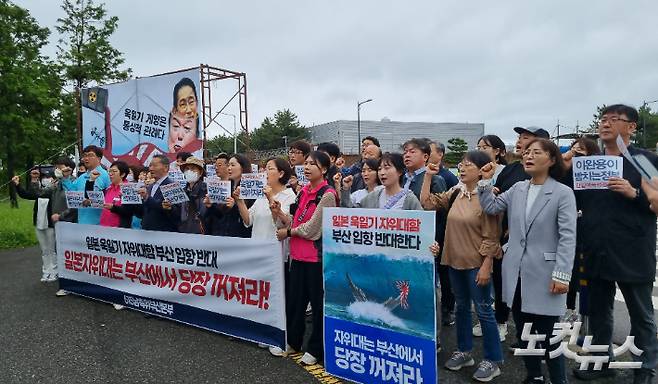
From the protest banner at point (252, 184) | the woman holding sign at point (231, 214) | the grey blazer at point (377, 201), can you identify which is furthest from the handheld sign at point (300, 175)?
the protest banner at point (252, 184)

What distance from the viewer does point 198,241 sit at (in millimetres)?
4879

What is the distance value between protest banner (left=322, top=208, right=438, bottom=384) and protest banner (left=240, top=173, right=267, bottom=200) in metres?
0.86

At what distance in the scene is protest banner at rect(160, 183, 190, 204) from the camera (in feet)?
16.6

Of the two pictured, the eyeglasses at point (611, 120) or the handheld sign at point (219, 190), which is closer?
the eyeglasses at point (611, 120)

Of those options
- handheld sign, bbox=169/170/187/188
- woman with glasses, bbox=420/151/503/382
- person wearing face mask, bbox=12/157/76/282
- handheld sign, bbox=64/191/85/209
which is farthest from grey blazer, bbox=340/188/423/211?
person wearing face mask, bbox=12/157/76/282

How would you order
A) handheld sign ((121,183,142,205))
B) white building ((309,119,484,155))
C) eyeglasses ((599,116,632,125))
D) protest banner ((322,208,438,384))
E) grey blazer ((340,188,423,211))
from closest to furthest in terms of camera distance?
protest banner ((322,208,438,384)) → eyeglasses ((599,116,632,125)) → grey blazer ((340,188,423,211)) → handheld sign ((121,183,142,205)) → white building ((309,119,484,155))

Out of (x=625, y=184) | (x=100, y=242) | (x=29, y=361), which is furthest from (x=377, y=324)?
(x=100, y=242)

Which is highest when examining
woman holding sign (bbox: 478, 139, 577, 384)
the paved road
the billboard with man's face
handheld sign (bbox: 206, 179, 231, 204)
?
the billboard with man's face

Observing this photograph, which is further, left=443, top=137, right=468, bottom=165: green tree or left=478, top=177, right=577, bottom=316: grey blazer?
left=443, top=137, right=468, bottom=165: green tree

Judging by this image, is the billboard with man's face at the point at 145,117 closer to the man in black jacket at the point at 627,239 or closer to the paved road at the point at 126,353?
the paved road at the point at 126,353

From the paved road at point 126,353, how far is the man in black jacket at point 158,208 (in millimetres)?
1083

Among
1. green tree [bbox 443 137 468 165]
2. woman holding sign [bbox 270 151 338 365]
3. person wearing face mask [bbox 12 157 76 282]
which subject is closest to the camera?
woman holding sign [bbox 270 151 338 365]

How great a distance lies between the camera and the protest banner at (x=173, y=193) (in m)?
5.05

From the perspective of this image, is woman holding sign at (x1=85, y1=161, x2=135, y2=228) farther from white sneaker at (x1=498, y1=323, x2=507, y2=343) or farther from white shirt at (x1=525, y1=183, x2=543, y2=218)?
white shirt at (x1=525, y1=183, x2=543, y2=218)
